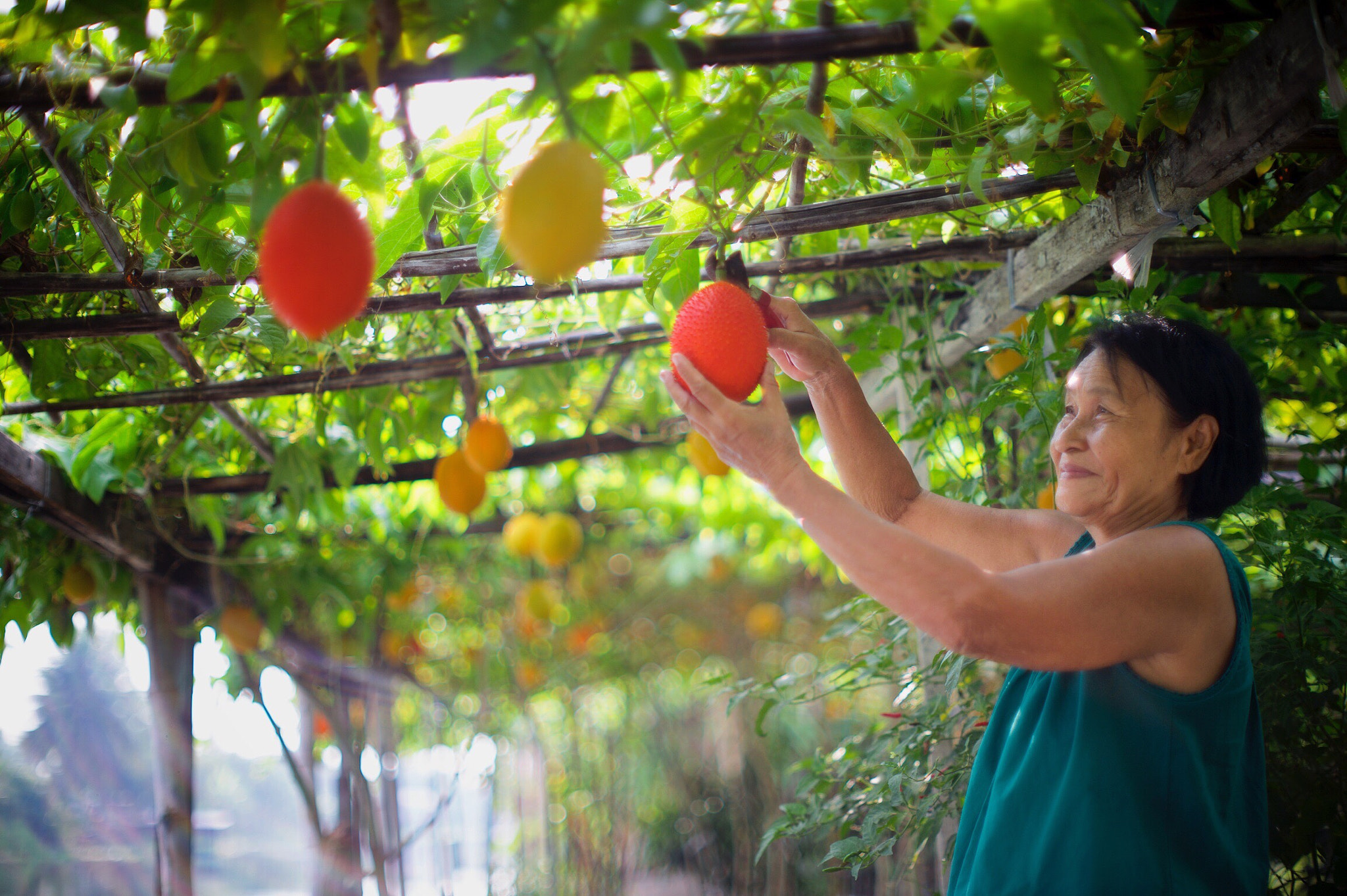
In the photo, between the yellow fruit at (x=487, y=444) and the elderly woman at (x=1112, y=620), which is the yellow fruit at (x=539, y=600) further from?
the elderly woman at (x=1112, y=620)

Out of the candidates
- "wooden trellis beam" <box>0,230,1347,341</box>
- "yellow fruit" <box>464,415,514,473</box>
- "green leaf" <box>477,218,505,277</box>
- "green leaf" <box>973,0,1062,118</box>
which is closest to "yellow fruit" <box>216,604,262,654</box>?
"yellow fruit" <box>464,415,514,473</box>

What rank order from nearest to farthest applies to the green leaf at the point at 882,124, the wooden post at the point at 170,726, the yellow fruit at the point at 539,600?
the green leaf at the point at 882,124 < the wooden post at the point at 170,726 < the yellow fruit at the point at 539,600

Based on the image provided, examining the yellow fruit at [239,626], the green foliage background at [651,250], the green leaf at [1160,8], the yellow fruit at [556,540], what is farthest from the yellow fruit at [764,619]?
the green leaf at [1160,8]

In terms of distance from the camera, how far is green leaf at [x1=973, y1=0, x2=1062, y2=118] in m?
0.73

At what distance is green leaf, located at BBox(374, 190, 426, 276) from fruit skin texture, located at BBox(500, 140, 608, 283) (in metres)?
0.54

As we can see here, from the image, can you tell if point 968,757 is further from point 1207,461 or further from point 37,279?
point 37,279

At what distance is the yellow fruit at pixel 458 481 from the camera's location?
2.30 metres

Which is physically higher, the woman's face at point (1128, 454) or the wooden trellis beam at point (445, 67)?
the wooden trellis beam at point (445, 67)

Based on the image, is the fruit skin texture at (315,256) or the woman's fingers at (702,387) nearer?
the fruit skin texture at (315,256)

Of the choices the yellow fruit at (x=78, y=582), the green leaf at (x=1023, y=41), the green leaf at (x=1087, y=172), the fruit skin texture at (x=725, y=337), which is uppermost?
the green leaf at (x=1087, y=172)

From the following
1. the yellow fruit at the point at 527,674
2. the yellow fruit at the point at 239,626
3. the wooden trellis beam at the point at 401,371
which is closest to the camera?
the wooden trellis beam at the point at 401,371

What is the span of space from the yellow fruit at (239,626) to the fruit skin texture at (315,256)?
2591mm

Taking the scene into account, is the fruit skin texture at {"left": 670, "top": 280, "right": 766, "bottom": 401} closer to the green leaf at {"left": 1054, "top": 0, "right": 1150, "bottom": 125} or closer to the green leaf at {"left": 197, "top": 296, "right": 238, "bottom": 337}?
the green leaf at {"left": 1054, "top": 0, "right": 1150, "bottom": 125}

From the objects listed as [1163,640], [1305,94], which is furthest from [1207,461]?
[1305,94]
